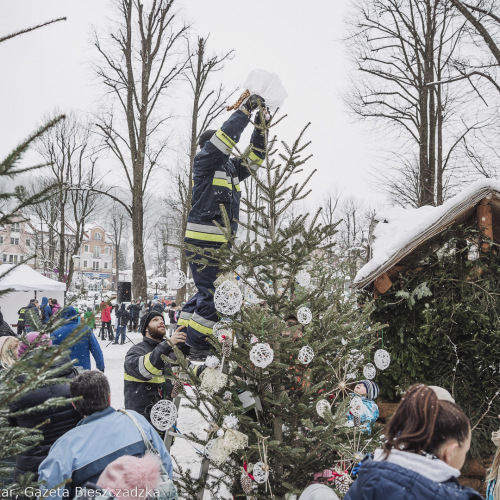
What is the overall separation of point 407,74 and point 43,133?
580 inches

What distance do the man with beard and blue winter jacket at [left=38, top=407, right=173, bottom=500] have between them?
105 cm

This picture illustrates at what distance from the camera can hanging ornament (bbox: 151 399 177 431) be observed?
3037 millimetres

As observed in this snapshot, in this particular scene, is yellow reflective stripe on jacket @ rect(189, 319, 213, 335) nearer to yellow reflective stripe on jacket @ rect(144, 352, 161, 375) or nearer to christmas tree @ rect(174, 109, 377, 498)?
christmas tree @ rect(174, 109, 377, 498)

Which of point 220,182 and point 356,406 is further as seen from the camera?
point 220,182

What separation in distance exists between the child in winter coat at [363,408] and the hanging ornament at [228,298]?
1095mm

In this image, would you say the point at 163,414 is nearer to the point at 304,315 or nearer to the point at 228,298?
the point at 228,298

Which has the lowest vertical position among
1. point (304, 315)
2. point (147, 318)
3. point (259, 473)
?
point (259, 473)

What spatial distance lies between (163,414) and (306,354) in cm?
112

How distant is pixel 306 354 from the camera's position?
9.57 ft

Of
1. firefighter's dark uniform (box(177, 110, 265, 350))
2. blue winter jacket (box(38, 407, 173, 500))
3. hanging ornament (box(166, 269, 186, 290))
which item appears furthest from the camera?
hanging ornament (box(166, 269, 186, 290))

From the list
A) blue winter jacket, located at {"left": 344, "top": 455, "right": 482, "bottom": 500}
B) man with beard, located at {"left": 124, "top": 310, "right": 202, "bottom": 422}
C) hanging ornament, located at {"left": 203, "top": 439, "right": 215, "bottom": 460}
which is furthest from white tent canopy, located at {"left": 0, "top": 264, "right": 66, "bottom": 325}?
blue winter jacket, located at {"left": 344, "top": 455, "right": 482, "bottom": 500}

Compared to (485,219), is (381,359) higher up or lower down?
lower down

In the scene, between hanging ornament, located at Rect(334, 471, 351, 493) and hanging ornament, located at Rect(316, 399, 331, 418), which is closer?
hanging ornament, located at Rect(316, 399, 331, 418)

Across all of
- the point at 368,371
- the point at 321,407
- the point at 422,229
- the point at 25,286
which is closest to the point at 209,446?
the point at 321,407
